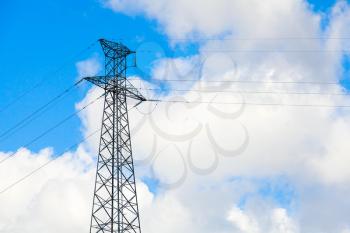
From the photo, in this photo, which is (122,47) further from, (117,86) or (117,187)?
(117,187)

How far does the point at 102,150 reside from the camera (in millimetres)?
47312

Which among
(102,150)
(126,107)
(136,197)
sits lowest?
(136,197)

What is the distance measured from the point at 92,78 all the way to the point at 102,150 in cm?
639

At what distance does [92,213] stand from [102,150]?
5.42 meters

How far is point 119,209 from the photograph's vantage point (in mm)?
45094

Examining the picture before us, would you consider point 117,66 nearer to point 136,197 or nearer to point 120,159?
point 120,159

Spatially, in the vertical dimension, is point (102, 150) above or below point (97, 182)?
above

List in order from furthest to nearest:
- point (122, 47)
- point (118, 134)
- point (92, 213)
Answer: point (122, 47), point (118, 134), point (92, 213)

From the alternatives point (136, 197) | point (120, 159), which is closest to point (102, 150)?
point (120, 159)

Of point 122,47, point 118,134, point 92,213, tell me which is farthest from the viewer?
point 122,47

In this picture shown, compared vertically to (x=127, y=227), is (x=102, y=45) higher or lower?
higher

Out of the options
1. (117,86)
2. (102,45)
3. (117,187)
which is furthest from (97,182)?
(102,45)

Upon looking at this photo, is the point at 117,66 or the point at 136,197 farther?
the point at 117,66

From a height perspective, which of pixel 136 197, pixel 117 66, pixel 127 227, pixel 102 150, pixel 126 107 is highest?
pixel 117 66
